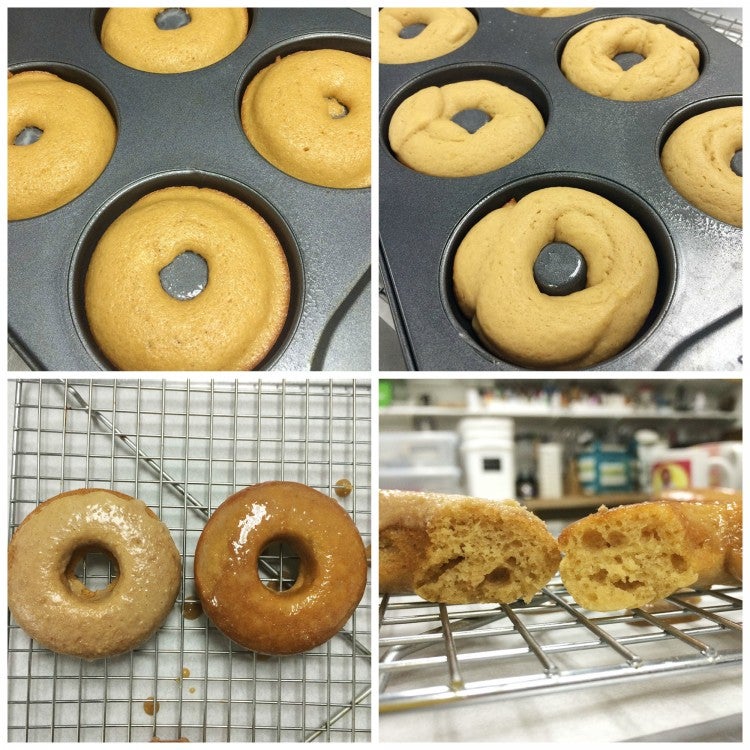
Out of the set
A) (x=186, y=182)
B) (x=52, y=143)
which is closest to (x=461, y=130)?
(x=186, y=182)

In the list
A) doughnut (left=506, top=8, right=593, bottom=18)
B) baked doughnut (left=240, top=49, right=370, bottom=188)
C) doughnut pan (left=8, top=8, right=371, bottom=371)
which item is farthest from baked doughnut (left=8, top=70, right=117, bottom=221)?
doughnut (left=506, top=8, right=593, bottom=18)

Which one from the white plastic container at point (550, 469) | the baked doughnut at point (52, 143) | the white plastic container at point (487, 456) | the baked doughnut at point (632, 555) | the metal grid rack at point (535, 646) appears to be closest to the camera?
the metal grid rack at point (535, 646)

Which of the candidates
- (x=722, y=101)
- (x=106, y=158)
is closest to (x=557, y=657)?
(x=722, y=101)

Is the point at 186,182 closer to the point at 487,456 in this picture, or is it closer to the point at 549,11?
the point at 549,11

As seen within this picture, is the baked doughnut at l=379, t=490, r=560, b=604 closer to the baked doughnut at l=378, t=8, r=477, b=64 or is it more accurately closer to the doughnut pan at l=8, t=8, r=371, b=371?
the doughnut pan at l=8, t=8, r=371, b=371

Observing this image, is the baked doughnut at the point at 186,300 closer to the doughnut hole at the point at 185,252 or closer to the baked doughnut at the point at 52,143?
the doughnut hole at the point at 185,252

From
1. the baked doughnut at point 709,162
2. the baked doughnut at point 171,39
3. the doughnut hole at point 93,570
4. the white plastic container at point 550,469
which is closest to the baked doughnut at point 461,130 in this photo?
the baked doughnut at point 709,162
